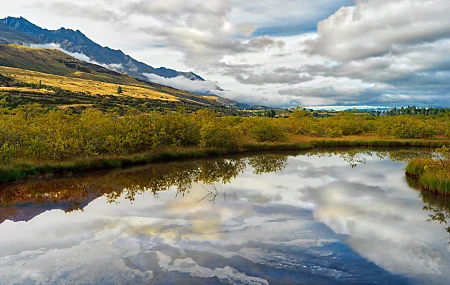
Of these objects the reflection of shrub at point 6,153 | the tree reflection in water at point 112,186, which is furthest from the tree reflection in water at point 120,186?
the reflection of shrub at point 6,153

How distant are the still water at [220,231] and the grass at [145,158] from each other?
1864 millimetres

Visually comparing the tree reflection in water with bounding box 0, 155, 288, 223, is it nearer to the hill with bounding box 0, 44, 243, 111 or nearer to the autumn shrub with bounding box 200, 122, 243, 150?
the autumn shrub with bounding box 200, 122, 243, 150

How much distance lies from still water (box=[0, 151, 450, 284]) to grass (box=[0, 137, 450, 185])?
1864 mm

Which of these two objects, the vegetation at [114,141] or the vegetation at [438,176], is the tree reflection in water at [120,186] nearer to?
the vegetation at [438,176]

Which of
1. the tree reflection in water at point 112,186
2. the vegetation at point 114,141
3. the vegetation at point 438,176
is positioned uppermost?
the vegetation at point 438,176

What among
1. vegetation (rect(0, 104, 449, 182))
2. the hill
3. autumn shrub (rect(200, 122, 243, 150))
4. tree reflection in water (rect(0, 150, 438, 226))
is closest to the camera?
tree reflection in water (rect(0, 150, 438, 226))

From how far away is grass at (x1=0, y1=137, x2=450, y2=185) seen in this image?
20531 mm

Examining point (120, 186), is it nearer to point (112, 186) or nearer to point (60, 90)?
point (112, 186)

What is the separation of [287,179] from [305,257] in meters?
13.2

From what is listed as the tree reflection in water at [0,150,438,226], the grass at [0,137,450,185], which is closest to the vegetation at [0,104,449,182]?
the grass at [0,137,450,185]

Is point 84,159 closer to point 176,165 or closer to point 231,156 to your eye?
point 176,165

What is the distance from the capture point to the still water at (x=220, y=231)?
30.0 feet

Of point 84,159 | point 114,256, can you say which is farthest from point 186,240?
point 84,159

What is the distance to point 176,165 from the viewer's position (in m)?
28.0
